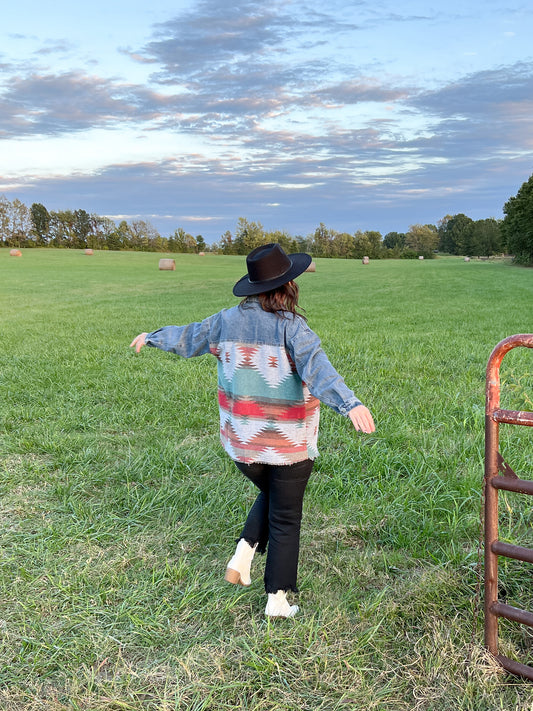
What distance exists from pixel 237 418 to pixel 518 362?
20.2 feet

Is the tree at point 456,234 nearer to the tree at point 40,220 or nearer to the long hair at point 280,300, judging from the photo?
the tree at point 40,220

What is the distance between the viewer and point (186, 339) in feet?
9.70

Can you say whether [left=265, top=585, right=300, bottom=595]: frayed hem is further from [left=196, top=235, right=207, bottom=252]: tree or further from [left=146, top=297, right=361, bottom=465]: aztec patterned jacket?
[left=196, top=235, right=207, bottom=252]: tree

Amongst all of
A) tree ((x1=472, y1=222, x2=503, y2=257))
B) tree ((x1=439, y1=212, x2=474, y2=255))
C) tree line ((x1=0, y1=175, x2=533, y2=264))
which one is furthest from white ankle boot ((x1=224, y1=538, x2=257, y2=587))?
tree ((x1=439, y1=212, x2=474, y2=255))

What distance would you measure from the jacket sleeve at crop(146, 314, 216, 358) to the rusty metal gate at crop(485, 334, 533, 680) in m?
1.34

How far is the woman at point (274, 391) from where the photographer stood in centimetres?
266

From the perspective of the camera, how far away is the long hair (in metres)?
2.68

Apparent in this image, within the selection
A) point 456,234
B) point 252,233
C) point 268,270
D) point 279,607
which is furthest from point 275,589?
point 456,234

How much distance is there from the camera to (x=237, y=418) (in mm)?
2775

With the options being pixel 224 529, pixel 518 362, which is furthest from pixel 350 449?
pixel 518 362

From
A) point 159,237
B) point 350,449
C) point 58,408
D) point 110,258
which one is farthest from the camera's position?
point 159,237

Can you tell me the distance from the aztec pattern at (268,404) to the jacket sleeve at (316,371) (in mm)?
96

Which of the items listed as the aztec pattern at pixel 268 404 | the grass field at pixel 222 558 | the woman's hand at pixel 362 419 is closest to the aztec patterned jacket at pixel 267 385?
the aztec pattern at pixel 268 404

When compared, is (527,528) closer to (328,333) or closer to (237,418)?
(237,418)
